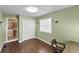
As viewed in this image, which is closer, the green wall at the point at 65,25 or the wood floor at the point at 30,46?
the green wall at the point at 65,25

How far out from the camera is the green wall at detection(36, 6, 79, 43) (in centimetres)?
88

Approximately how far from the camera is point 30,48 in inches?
40.6

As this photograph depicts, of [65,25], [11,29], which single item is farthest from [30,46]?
[65,25]

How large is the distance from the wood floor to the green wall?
0.17 metres

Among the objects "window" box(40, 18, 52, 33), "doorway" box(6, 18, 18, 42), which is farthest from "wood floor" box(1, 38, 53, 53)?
"window" box(40, 18, 52, 33)

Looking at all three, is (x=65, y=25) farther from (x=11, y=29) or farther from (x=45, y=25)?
(x=11, y=29)

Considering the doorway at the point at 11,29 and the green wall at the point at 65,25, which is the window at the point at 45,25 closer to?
the green wall at the point at 65,25

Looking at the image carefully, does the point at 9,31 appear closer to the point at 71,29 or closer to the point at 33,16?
the point at 33,16

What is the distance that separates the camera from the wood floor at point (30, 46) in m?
0.99

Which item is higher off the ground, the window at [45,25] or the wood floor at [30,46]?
the window at [45,25]

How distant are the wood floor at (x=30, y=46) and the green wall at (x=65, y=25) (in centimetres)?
17

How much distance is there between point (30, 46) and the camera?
1.09 metres

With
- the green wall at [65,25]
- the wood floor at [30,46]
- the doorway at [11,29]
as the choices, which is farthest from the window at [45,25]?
the doorway at [11,29]
